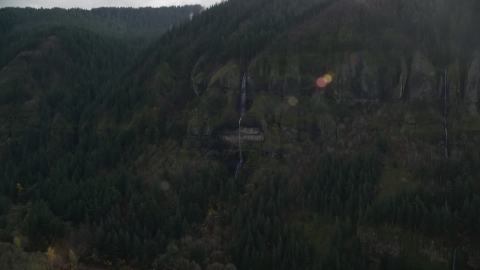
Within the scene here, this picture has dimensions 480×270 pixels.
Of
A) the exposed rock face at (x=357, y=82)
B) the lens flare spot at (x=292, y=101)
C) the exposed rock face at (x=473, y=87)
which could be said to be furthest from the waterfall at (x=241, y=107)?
the exposed rock face at (x=473, y=87)

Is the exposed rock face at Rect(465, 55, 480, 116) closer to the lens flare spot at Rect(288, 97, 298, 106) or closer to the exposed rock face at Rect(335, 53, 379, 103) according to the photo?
the exposed rock face at Rect(335, 53, 379, 103)

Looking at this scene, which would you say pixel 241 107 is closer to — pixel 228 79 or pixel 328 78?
pixel 228 79

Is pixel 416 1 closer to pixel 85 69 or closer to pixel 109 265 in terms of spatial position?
pixel 109 265

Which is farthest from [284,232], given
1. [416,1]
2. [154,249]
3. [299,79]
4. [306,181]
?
[416,1]

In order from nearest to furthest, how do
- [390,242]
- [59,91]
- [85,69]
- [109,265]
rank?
1. [390,242]
2. [109,265]
3. [59,91]
4. [85,69]

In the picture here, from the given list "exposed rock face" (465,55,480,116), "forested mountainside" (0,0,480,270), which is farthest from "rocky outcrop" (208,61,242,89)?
"exposed rock face" (465,55,480,116)
